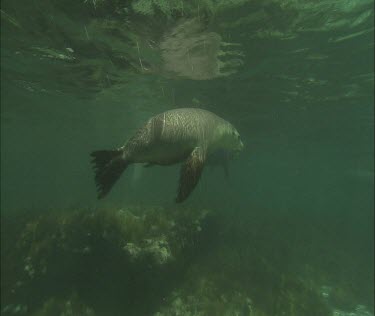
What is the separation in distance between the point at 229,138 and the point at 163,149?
2090mm

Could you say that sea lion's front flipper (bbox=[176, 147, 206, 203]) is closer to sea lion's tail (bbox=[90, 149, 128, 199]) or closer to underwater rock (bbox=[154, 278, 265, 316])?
sea lion's tail (bbox=[90, 149, 128, 199])

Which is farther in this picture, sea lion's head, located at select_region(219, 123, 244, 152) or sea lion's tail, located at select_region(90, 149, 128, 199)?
sea lion's head, located at select_region(219, 123, 244, 152)

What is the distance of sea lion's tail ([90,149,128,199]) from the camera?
514 cm

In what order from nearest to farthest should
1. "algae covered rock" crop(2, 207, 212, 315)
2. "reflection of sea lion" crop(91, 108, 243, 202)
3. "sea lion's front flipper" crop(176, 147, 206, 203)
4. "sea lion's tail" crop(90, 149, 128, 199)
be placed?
"sea lion's front flipper" crop(176, 147, 206, 203), "reflection of sea lion" crop(91, 108, 243, 202), "sea lion's tail" crop(90, 149, 128, 199), "algae covered rock" crop(2, 207, 212, 315)

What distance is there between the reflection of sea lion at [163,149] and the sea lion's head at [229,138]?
79 cm

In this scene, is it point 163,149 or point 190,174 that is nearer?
point 190,174

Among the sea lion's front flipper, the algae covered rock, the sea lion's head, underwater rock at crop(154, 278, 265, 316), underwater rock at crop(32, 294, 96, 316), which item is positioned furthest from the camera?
the algae covered rock

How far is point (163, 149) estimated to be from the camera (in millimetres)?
4953

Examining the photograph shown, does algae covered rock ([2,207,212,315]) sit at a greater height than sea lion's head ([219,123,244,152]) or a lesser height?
lesser

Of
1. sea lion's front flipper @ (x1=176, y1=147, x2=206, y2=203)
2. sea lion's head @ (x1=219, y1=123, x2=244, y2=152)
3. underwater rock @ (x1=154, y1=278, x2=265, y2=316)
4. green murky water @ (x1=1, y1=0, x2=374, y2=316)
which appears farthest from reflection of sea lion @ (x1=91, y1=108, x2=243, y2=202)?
underwater rock @ (x1=154, y1=278, x2=265, y2=316)

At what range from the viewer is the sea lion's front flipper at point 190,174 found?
4566 mm

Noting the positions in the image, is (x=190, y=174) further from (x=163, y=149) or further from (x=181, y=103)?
(x=181, y=103)

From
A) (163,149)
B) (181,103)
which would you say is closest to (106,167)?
(163,149)

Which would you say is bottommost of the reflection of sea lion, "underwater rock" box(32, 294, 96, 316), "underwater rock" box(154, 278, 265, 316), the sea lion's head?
"underwater rock" box(154, 278, 265, 316)
